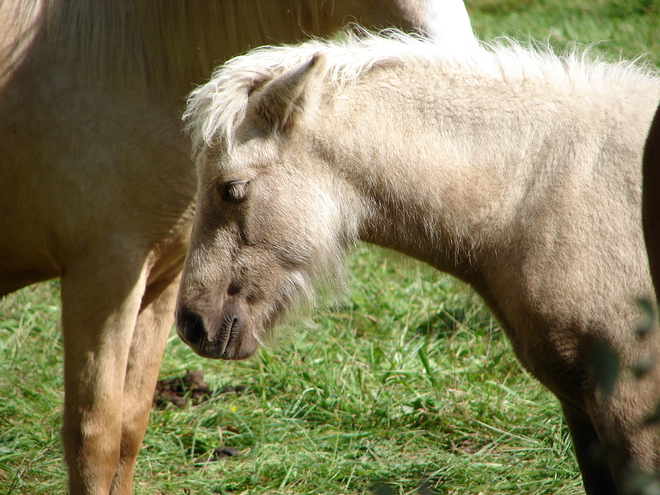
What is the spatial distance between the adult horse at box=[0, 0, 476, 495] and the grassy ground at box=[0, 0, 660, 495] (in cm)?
58

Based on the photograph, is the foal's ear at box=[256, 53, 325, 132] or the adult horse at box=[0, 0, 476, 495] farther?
the adult horse at box=[0, 0, 476, 495]

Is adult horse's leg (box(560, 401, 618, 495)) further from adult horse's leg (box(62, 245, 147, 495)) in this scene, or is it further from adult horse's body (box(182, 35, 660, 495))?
adult horse's leg (box(62, 245, 147, 495))

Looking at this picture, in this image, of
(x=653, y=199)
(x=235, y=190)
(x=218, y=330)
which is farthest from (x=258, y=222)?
(x=653, y=199)

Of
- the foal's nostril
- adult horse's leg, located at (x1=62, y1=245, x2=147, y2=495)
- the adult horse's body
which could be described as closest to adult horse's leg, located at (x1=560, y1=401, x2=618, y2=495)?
the adult horse's body

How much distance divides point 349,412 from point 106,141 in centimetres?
184

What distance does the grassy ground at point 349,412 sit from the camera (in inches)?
118

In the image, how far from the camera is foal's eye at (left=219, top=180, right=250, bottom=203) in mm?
2078

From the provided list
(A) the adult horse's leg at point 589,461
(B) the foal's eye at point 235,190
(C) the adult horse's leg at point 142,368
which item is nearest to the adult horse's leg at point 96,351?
(C) the adult horse's leg at point 142,368

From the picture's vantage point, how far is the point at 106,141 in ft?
7.57

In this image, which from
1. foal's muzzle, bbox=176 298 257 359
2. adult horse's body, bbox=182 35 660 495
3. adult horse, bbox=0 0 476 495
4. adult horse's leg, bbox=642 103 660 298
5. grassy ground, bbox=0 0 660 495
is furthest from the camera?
grassy ground, bbox=0 0 660 495

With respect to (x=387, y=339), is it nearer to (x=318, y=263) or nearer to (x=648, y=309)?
(x=318, y=263)

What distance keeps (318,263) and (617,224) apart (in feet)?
2.90

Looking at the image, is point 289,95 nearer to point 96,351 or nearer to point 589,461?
point 96,351

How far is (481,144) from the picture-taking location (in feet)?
Answer: 6.77
